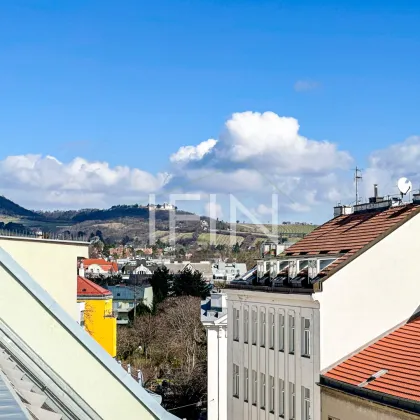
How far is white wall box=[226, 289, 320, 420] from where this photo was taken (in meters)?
24.0

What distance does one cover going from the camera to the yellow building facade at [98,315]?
199 ft

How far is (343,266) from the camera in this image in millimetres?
23875

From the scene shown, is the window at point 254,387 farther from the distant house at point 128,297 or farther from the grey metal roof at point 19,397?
the distant house at point 128,297

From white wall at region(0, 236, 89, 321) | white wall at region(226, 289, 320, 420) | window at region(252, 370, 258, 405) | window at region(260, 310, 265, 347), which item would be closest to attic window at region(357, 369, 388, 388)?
white wall at region(226, 289, 320, 420)

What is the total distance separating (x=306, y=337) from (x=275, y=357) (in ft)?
10.1

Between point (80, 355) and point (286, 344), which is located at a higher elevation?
point (80, 355)

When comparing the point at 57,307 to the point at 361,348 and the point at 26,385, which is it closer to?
the point at 26,385

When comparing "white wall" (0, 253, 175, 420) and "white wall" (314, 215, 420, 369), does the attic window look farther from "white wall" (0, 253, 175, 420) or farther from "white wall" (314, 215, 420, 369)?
"white wall" (0, 253, 175, 420)

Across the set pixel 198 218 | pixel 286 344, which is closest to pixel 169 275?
pixel 198 218

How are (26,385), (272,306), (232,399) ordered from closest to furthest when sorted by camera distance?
(26,385)
(272,306)
(232,399)

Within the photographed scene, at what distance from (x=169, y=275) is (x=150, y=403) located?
103216 mm

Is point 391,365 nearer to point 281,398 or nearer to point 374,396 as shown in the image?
point 374,396

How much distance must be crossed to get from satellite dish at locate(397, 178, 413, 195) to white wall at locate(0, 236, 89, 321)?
12355 millimetres

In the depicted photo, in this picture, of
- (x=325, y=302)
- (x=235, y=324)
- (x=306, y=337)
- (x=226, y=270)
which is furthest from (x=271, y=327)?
(x=226, y=270)
